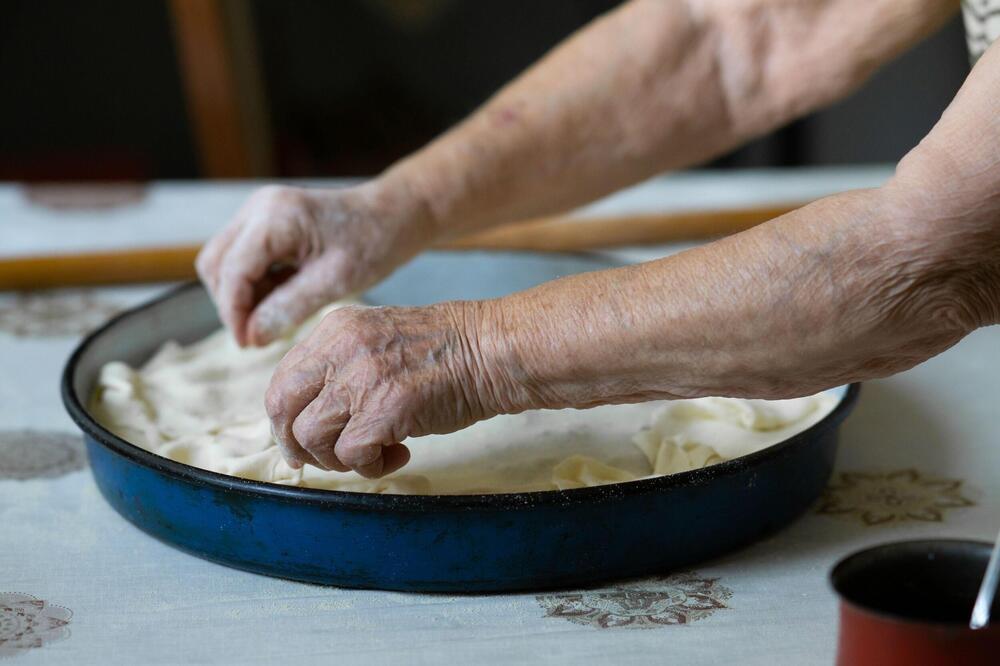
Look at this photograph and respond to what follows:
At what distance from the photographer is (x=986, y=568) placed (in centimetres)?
61

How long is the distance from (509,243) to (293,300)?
0.56m

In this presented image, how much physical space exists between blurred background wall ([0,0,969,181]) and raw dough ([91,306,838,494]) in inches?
84.9

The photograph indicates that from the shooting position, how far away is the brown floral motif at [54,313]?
4.75 feet

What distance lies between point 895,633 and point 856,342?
0.22 metres

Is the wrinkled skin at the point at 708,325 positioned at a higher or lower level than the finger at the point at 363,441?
higher


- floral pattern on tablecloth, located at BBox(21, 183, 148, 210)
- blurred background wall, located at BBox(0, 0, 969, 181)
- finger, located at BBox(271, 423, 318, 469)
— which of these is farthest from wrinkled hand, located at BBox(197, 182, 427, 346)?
blurred background wall, located at BBox(0, 0, 969, 181)

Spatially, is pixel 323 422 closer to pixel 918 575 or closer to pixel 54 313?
pixel 918 575

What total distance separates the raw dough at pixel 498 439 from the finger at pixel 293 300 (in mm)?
70

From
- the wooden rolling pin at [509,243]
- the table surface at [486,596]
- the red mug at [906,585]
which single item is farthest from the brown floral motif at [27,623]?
the wooden rolling pin at [509,243]

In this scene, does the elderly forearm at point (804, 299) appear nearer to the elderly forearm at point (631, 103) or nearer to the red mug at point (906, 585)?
the red mug at point (906, 585)

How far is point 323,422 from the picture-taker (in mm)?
793

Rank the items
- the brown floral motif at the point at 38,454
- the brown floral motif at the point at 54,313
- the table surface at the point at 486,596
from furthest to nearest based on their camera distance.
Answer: the brown floral motif at the point at 54,313, the brown floral motif at the point at 38,454, the table surface at the point at 486,596

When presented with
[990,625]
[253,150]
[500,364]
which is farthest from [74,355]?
[253,150]

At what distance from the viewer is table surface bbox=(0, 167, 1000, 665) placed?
747 millimetres
